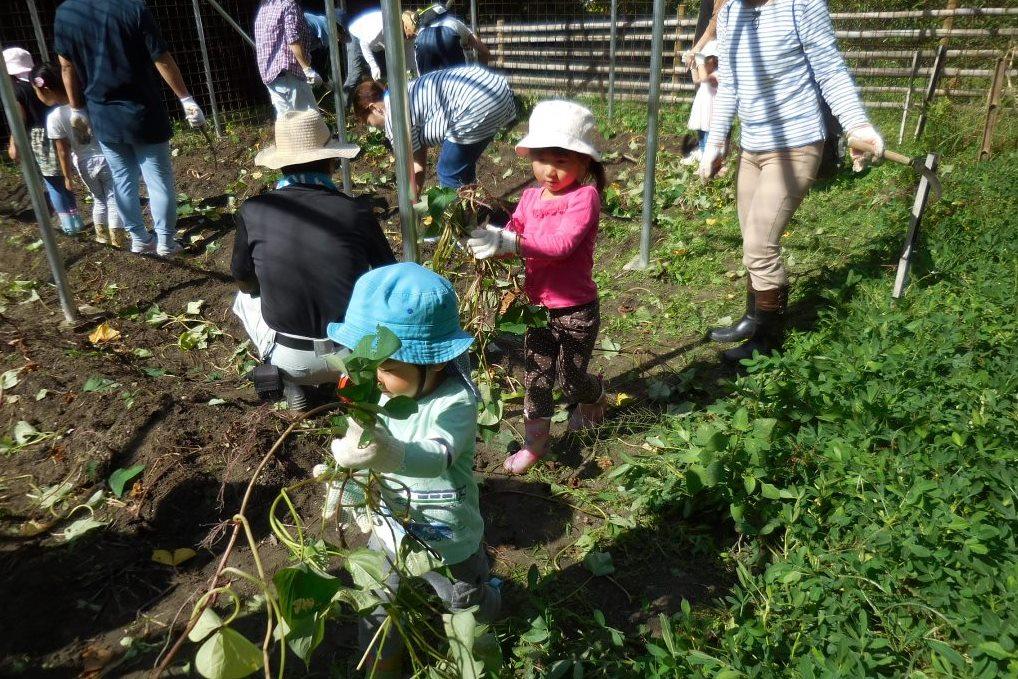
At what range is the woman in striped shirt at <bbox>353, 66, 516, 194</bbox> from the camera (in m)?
4.36

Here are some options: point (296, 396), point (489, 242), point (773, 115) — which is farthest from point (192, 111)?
point (773, 115)

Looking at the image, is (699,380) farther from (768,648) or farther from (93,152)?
(93,152)

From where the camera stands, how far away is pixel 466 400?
5.98 feet

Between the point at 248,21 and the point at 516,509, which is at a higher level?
the point at 248,21

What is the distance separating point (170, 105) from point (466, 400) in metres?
9.18

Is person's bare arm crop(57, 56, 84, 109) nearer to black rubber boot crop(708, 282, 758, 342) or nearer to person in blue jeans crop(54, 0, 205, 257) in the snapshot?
person in blue jeans crop(54, 0, 205, 257)

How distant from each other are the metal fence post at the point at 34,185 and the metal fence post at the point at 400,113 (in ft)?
10.6

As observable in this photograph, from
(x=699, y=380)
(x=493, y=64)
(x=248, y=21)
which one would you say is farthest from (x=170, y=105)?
(x=699, y=380)

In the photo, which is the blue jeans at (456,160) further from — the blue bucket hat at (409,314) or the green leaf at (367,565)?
the green leaf at (367,565)

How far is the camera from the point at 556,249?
2740mm

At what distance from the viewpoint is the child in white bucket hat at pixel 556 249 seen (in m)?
2.70

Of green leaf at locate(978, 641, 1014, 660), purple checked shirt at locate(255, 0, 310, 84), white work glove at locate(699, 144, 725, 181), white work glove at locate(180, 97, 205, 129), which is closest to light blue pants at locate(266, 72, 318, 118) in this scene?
purple checked shirt at locate(255, 0, 310, 84)

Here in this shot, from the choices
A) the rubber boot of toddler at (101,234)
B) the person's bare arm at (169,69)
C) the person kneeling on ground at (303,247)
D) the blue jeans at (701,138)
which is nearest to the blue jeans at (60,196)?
the rubber boot of toddler at (101,234)

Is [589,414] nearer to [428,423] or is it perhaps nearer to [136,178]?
[428,423]
